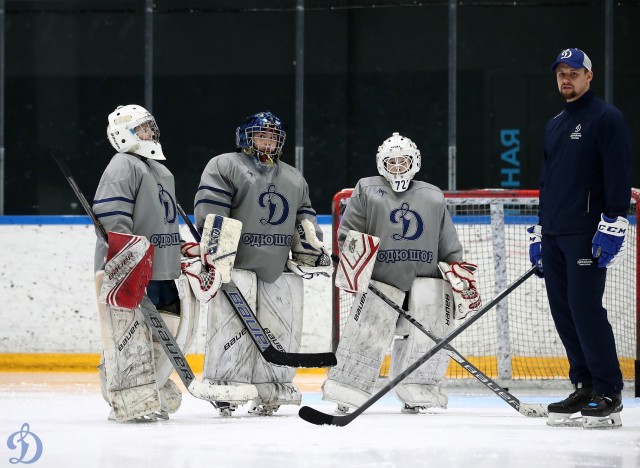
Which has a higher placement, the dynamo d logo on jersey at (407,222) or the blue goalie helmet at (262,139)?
the blue goalie helmet at (262,139)

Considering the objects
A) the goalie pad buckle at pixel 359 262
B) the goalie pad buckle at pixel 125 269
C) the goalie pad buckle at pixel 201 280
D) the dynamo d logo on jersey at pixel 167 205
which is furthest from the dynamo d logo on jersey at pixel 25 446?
the goalie pad buckle at pixel 359 262

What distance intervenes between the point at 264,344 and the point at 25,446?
116 centimetres

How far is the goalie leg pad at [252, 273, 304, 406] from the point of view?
4508 millimetres

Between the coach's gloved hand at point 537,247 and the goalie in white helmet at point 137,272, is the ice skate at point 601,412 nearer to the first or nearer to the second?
the coach's gloved hand at point 537,247

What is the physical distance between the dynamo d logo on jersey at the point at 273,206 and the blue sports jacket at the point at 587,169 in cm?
102

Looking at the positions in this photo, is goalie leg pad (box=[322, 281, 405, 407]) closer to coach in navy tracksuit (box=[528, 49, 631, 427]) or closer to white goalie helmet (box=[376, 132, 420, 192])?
white goalie helmet (box=[376, 132, 420, 192])

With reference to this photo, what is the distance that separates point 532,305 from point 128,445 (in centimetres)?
310

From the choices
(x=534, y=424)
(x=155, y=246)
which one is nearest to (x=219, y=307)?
(x=155, y=246)

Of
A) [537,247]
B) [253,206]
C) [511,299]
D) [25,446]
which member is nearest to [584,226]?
→ [537,247]

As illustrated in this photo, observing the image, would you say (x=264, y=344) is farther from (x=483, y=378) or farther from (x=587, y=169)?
(x=587, y=169)

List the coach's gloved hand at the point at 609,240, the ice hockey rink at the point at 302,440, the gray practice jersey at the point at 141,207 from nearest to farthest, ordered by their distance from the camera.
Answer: the ice hockey rink at the point at 302,440 < the coach's gloved hand at the point at 609,240 < the gray practice jersey at the point at 141,207

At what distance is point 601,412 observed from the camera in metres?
3.85

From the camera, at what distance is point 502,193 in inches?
224

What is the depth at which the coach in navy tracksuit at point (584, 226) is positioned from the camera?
383cm
